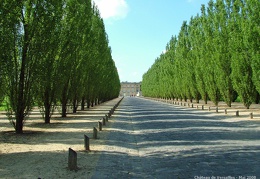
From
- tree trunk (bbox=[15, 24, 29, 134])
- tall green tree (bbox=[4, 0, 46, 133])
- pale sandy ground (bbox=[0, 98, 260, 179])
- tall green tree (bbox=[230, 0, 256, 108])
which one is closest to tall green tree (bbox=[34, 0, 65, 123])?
tall green tree (bbox=[4, 0, 46, 133])

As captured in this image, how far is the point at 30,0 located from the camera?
1388 cm

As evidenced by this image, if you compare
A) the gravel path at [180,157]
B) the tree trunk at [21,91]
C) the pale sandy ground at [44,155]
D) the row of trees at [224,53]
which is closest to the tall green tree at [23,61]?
the tree trunk at [21,91]

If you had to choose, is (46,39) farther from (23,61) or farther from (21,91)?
(21,91)

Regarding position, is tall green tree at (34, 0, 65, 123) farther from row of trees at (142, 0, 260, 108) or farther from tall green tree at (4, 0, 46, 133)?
row of trees at (142, 0, 260, 108)

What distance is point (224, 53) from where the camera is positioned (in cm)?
3197

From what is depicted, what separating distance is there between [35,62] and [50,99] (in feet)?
18.4

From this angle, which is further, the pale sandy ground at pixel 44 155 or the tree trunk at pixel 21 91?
the tree trunk at pixel 21 91

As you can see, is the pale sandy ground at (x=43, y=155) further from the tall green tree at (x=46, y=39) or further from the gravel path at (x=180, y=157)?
the tall green tree at (x=46, y=39)

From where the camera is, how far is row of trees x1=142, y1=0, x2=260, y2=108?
2358 centimetres

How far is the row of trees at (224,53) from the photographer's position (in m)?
23.6

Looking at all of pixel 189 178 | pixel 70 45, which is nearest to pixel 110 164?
pixel 189 178

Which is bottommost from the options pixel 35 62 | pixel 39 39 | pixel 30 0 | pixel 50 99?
pixel 50 99

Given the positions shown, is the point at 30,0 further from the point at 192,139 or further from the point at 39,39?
the point at 192,139

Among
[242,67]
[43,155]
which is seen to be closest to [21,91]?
[43,155]
